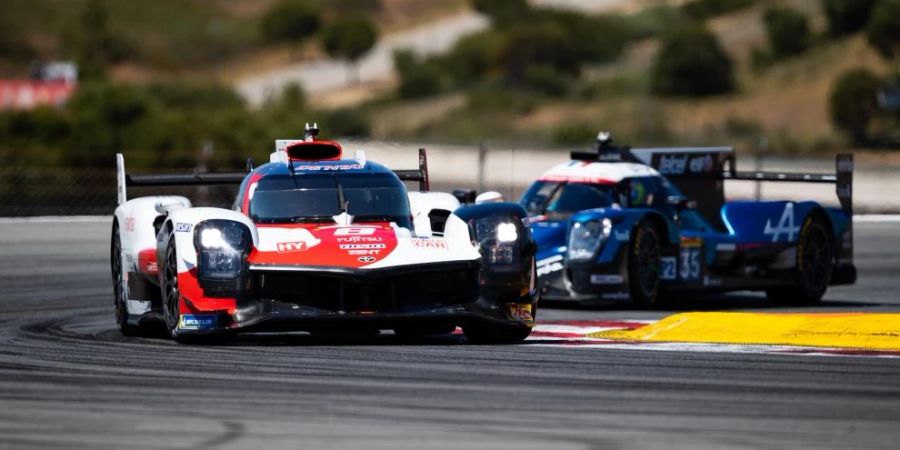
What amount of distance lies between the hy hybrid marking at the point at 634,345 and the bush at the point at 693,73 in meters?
48.9

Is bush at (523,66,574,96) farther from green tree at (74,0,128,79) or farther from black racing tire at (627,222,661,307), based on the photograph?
black racing tire at (627,222,661,307)

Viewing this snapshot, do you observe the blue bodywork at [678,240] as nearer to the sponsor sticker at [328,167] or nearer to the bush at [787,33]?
the sponsor sticker at [328,167]

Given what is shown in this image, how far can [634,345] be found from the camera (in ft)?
36.9

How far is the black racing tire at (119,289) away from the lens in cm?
1300

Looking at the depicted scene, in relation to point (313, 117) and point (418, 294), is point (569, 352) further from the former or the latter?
point (313, 117)

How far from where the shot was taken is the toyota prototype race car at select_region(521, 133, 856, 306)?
15938 millimetres

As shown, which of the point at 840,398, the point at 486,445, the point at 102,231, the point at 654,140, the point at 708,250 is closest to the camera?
the point at 486,445

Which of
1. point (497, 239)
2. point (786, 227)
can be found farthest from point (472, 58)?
point (497, 239)

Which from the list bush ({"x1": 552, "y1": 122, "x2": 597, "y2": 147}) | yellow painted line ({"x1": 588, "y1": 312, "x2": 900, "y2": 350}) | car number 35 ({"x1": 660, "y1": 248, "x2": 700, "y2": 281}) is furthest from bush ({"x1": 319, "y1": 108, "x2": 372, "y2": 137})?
yellow painted line ({"x1": 588, "y1": 312, "x2": 900, "y2": 350})

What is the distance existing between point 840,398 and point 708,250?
867 cm

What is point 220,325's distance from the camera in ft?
36.5

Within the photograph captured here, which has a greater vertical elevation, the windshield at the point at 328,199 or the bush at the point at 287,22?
the bush at the point at 287,22

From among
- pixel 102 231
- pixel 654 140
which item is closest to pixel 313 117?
pixel 654 140

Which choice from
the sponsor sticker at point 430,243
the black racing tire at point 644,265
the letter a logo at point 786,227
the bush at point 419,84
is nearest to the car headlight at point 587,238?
the black racing tire at point 644,265
